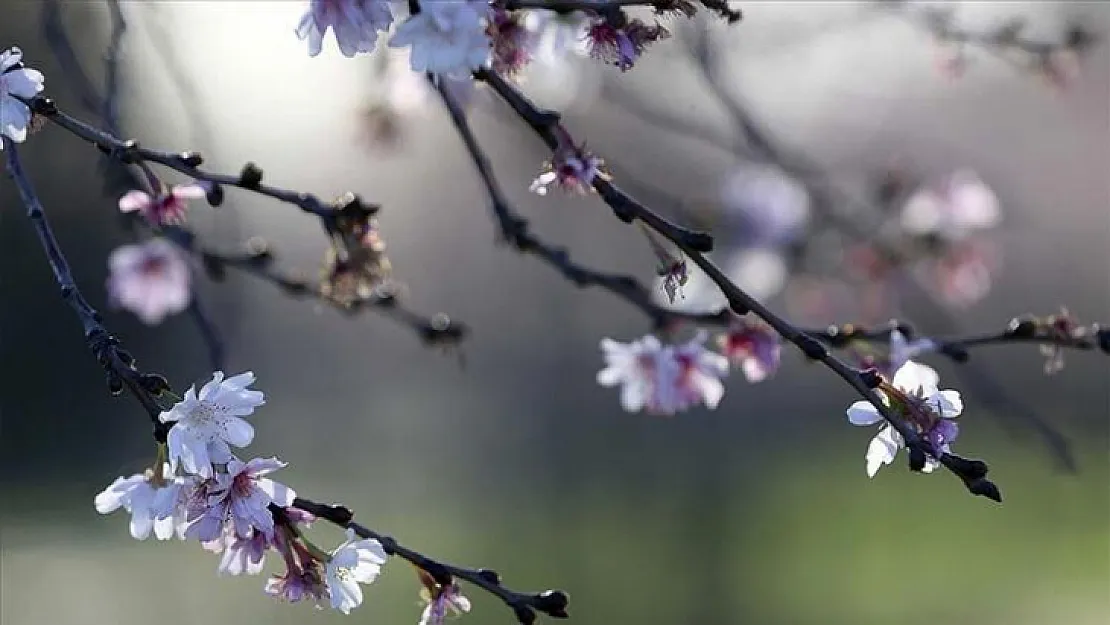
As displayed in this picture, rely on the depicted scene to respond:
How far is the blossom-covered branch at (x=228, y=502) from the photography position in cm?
80

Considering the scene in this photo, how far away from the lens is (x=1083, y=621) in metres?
4.41

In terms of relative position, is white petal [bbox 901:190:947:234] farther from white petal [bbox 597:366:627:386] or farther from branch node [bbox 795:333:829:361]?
branch node [bbox 795:333:829:361]

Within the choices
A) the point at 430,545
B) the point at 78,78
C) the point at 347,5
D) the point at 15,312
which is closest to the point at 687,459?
the point at 430,545

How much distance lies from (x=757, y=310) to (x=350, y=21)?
0.30 metres

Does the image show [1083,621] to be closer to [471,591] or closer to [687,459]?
[471,591]

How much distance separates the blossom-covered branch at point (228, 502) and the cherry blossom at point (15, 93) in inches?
3.5

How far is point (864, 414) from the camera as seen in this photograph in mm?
863

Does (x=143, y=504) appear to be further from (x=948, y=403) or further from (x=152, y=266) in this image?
(x=152, y=266)

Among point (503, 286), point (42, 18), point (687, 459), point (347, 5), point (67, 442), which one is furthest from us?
point (503, 286)

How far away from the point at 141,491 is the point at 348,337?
38.3 feet

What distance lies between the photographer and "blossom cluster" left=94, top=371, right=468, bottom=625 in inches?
31.4

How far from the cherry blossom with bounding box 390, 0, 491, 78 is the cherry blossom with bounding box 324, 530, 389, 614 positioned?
31cm

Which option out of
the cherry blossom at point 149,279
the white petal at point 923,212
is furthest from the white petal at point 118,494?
the white petal at point 923,212

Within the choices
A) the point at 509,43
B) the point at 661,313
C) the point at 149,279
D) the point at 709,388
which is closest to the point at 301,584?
the point at 509,43
